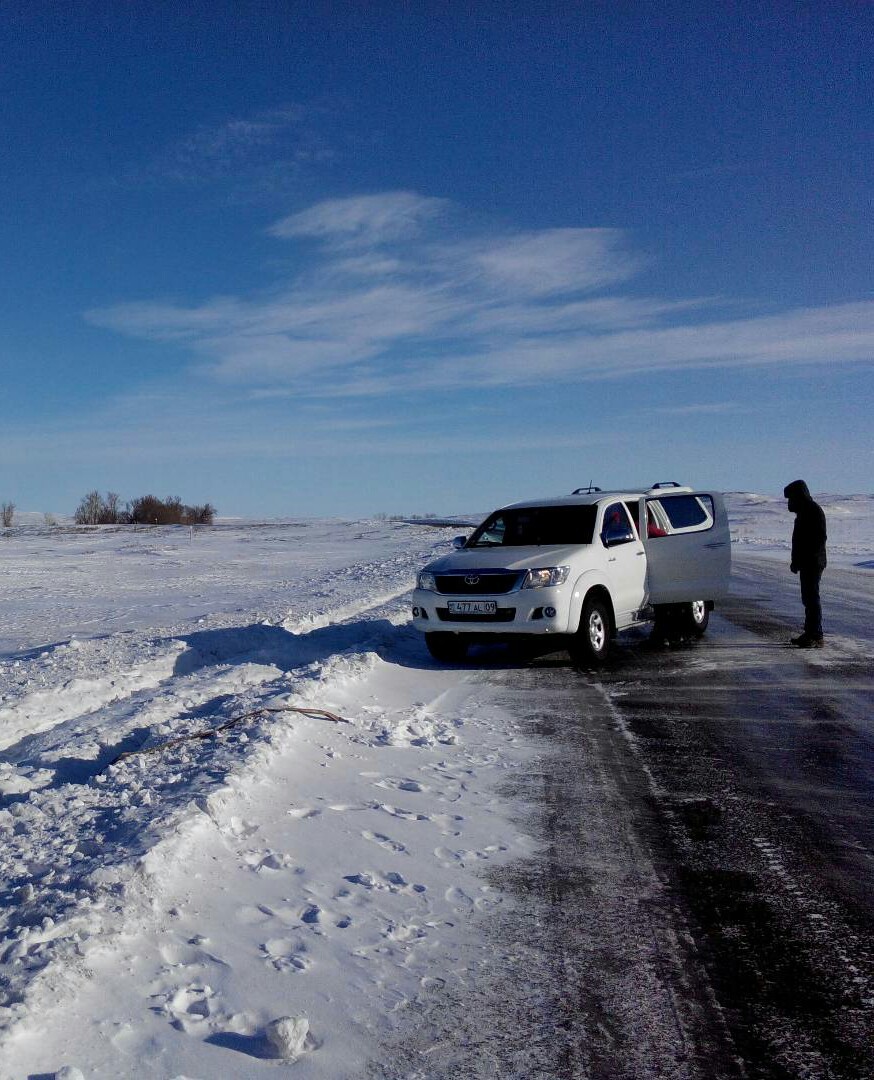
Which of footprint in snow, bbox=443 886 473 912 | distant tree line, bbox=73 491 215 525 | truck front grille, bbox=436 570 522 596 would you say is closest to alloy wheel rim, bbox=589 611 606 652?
truck front grille, bbox=436 570 522 596

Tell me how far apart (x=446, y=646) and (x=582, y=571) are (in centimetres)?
175

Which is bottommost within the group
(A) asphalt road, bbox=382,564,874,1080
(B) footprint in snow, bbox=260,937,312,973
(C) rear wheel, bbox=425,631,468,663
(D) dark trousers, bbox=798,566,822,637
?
(A) asphalt road, bbox=382,564,874,1080

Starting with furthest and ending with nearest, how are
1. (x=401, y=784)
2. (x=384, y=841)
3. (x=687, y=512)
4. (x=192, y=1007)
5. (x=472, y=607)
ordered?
(x=687, y=512) < (x=472, y=607) < (x=401, y=784) < (x=384, y=841) < (x=192, y=1007)

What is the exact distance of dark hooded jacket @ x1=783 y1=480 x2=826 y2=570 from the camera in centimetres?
1125

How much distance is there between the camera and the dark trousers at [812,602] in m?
10.9

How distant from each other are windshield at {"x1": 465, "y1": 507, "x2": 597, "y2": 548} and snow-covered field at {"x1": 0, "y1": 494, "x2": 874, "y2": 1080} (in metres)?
1.83

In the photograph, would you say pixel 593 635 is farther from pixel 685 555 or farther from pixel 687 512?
pixel 687 512

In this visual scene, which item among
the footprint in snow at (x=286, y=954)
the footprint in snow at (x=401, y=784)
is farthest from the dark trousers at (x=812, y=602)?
the footprint in snow at (x=286, y=954)

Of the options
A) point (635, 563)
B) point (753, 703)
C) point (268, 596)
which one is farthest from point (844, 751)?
point (268, 596)

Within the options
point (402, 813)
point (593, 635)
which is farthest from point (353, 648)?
point (402, 813)

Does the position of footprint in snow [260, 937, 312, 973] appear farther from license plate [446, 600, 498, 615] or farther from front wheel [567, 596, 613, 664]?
front wheel [567, 596, 613, 664]

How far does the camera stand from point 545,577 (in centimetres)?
980

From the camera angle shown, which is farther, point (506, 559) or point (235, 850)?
point (506, 559)

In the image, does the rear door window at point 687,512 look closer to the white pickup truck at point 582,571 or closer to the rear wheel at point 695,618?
the white pickup truck at point 582,571
